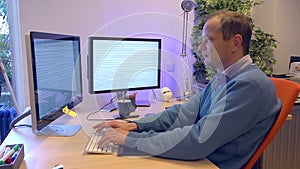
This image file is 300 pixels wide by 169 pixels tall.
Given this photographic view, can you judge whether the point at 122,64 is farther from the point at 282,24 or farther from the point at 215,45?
the point at 282,24

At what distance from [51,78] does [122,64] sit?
2.05 ft

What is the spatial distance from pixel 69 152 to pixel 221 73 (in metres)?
0.73

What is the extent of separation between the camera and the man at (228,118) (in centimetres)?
102

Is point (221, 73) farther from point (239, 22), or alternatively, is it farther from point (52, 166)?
point (52, 166)

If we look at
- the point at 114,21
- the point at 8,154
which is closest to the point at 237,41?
the point at 8,154

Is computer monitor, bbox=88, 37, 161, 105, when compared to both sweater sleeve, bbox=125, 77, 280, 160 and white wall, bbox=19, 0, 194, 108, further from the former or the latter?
sweater sleeve, bbox=125, 77, 280, 160

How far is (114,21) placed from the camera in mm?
2262

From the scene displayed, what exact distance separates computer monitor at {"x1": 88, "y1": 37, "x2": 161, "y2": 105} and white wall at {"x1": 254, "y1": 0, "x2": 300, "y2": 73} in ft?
4.08

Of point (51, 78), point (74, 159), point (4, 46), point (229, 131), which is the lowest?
point (74, 159)

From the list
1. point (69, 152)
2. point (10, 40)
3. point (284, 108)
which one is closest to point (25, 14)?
point (10, 40)

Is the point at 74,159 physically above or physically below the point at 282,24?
below

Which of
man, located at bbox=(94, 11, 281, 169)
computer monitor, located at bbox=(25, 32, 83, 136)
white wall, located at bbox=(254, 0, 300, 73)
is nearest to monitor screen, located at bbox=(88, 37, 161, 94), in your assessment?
computer monitor, located at bbox=(25, 32, 83, 136)

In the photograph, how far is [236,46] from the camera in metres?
1.21

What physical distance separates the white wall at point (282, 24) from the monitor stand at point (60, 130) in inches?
79.5
